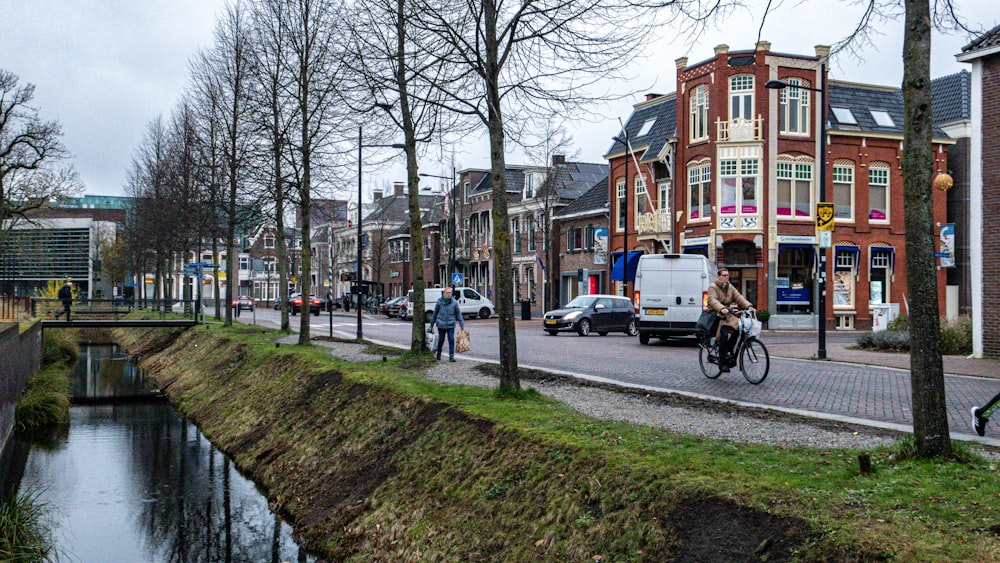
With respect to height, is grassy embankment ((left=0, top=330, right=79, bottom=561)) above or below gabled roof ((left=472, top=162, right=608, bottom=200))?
below

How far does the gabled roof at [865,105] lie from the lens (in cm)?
3741

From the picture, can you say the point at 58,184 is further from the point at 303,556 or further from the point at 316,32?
the point at 303,556

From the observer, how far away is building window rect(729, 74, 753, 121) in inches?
1420

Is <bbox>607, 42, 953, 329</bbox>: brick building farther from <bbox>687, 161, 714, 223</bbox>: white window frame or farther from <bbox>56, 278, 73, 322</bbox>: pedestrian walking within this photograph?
<bbox>56, 278, 73, 322</bbox>: pedestrian walking

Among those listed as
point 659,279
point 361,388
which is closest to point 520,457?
point 361,388

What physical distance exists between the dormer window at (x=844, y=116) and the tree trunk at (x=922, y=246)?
33.5m

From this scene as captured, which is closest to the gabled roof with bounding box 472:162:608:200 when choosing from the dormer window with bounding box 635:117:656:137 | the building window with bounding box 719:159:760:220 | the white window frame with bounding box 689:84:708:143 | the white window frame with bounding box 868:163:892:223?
the dormer window with bounding box 635:117:656:137

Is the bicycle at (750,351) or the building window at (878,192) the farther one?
the building window at (878,192)

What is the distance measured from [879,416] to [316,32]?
18.5 meters

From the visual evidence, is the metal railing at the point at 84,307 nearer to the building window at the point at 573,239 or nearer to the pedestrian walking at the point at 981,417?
the building window at the point at 573,239

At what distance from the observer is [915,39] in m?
6.41

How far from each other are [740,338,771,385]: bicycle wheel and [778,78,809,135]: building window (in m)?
25.6

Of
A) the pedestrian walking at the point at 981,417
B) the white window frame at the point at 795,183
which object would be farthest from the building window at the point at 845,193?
the pedestrian walking at the point at 981,417

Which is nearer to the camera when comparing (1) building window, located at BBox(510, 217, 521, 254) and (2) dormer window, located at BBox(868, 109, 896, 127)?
(2) dormer window, located at BBox(868, 109, 896, 127)
